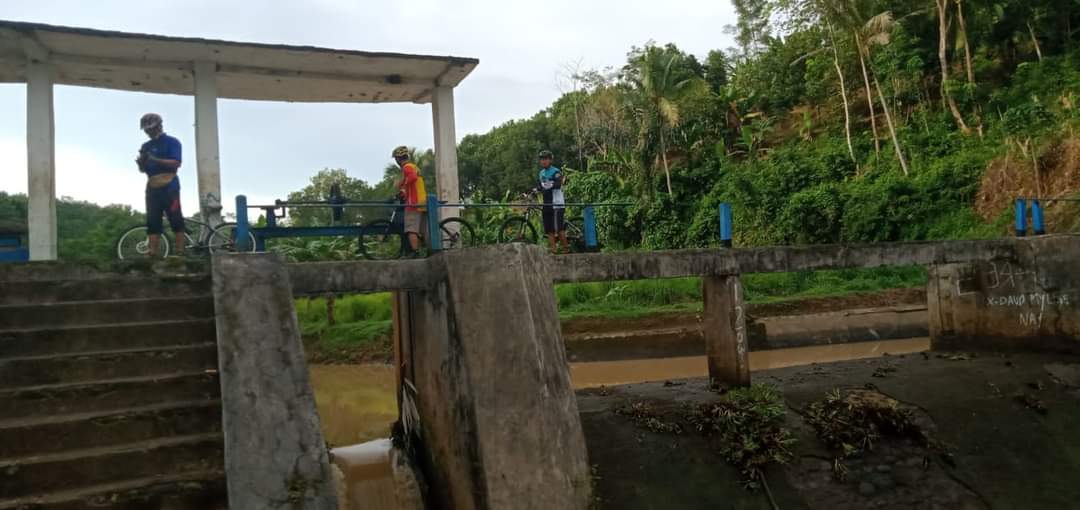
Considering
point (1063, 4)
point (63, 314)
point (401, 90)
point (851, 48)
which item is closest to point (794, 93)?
point (851, 48)

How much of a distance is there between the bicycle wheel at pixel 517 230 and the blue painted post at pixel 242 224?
11.1 ft

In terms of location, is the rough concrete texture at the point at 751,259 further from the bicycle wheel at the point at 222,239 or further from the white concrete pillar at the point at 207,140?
the white concrete pillar at the point at 207,140

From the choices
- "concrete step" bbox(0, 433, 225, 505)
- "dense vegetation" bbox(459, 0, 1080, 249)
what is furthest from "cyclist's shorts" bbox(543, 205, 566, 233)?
"dense vegetation" bbox(459, 0, 1080, 249)

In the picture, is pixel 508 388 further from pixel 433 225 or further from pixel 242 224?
pixel 242 224

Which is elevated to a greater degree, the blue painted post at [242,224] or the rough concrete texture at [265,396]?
the blue painted post at [242,224]

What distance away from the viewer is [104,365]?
3.92 m

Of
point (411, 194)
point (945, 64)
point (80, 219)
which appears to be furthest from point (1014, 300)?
point (80, 219)

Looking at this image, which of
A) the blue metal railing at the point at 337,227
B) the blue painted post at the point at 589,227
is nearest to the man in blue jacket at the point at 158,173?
the blue metal railing at the point at 337,227

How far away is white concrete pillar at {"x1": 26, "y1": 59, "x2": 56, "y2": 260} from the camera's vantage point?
23.2ft

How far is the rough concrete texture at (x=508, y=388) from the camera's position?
14.9 ft

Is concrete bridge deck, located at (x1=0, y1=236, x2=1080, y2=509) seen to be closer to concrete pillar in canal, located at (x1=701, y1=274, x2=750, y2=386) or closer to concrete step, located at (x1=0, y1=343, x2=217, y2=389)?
concrete pillar in canal, located at (x1=701, y1=274, x2=750, y2=386)

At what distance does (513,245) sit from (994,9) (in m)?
17.1

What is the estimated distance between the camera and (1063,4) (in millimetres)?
15641

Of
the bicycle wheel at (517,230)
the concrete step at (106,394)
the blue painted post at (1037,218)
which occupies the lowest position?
the concrete step at (106,394)
